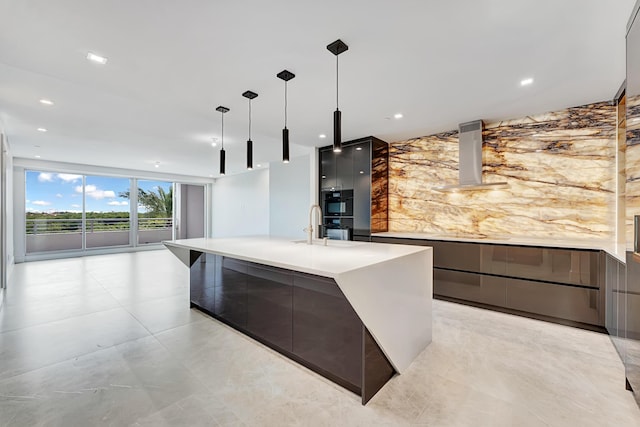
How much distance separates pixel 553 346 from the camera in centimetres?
244

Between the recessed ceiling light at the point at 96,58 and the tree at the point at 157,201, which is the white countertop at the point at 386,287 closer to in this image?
the recessed ceiling light at the point at 96,58

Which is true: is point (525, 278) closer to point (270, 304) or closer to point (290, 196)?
point (270, 304)

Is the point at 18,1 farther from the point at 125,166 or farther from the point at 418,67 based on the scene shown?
the point at 125,166

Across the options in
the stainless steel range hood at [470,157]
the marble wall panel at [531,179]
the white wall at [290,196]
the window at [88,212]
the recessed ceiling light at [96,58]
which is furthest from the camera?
the window at [88,212]

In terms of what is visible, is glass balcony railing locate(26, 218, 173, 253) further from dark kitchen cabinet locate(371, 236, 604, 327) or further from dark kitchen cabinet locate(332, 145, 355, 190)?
dark kitchen cabinet locate(371, 236, 604, 327)

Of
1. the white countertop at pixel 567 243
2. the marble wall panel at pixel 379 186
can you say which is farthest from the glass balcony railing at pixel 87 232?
the white countertop at pixel 567 243

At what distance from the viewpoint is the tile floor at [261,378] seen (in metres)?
1.61

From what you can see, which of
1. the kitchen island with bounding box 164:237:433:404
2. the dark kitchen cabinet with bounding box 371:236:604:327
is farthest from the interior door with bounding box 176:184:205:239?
the dark kitchen cabinet with bounding box 371:236:604:327

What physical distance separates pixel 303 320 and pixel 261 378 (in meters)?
0.49

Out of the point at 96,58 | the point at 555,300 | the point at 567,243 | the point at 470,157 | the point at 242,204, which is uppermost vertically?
the point at 96,58

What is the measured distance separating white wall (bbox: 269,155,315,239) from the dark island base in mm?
3672

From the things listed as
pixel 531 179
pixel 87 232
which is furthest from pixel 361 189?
pixel 87 232

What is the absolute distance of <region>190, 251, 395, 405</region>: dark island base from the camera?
178 cm

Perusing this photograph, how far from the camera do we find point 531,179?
3600 mm
